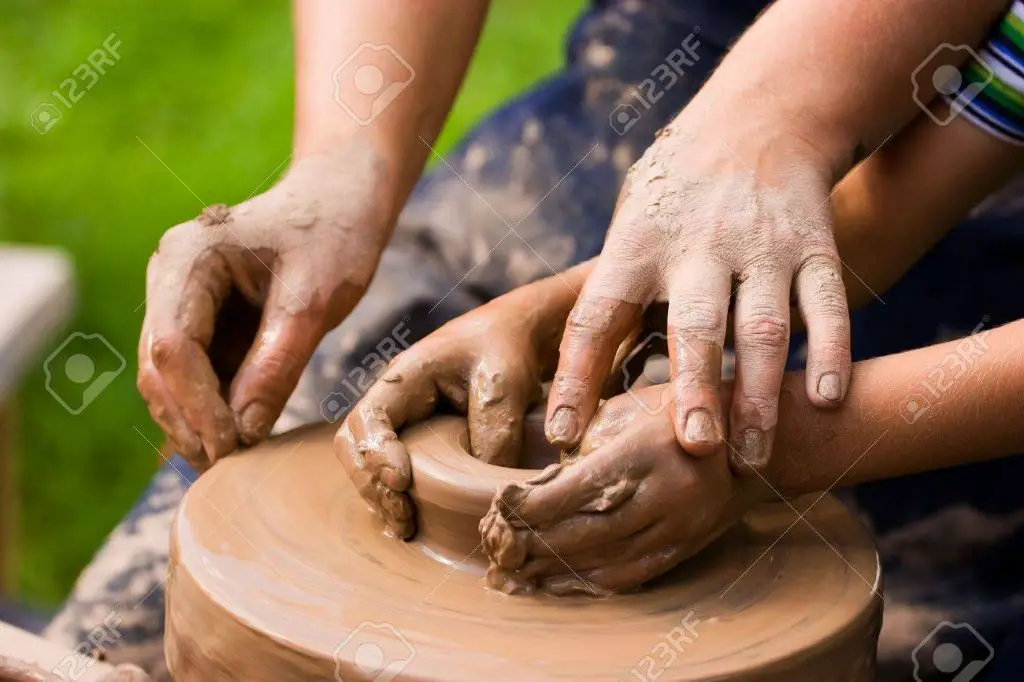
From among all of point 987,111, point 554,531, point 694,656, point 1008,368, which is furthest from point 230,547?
point 987,111

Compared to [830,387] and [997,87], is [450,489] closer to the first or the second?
[830,387]

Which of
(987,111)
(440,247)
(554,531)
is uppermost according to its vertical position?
(987,111)

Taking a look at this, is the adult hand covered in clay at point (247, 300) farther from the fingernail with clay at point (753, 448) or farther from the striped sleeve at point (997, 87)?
the striped sleeve at point (997, 87)

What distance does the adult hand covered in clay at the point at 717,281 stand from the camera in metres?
1.20

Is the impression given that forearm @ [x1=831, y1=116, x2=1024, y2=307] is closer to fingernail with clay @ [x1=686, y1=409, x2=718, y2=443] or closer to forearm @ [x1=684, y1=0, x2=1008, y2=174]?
forearm @ [x1=684, y1=0, x2=1008, y2=174]

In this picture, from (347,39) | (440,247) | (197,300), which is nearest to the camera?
(197,300)

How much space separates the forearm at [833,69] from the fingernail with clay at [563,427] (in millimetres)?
371

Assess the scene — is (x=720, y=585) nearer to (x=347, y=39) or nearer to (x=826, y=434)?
(x=826, y=434)

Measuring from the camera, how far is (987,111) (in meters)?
1.50

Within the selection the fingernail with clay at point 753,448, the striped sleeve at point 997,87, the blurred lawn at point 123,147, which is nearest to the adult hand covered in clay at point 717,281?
the fingernail with clay at point 753,448

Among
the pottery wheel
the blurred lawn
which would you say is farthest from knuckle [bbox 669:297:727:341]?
the blurred lawn

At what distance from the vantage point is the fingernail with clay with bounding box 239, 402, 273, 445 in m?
1.47

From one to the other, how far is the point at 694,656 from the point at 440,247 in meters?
1.12

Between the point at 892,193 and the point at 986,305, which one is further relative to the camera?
the point at 986,305
